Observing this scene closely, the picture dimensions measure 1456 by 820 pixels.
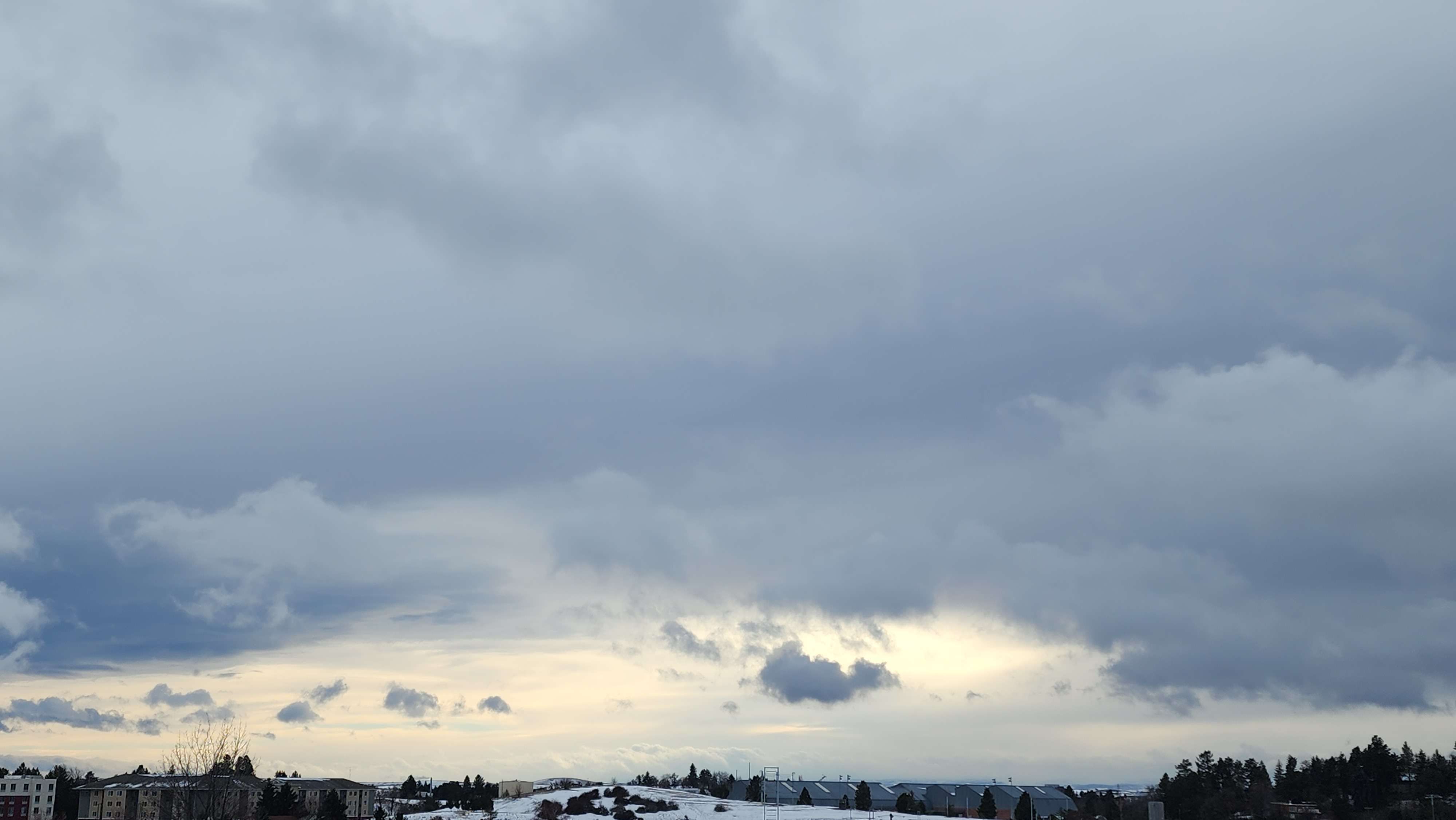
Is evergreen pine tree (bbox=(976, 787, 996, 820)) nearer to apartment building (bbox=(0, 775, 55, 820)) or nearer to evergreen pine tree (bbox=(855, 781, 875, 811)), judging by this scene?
evergreen pine tree (bbox=(855, 781, 875, 811))

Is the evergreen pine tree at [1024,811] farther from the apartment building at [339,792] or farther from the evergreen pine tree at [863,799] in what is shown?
the apartment building at [339,792]

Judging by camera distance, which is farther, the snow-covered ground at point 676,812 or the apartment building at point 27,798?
the apartment building at point 27,798

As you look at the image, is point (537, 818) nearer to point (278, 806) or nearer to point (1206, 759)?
point (278, 806)

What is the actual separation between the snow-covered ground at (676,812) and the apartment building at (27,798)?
187 ft

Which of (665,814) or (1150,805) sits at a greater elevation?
(1150,805)

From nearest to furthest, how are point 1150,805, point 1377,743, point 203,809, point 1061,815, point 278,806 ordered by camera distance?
point 1150,805 → point 203,809 → point 278,806 → point 1377,743 → point 1061,815

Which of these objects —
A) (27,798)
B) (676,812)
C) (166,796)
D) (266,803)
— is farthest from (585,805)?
(27,798)

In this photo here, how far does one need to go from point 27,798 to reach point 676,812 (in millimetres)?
99293

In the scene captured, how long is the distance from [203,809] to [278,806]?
66.0 metres

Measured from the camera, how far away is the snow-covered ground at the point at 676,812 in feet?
482

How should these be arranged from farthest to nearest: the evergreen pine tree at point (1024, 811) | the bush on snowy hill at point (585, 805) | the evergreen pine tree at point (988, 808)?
the evergreen pine tree at point (1024, 811) → the evergreen pine tree at point (988, 808) → the bush on snowy hill at point (585, 805)

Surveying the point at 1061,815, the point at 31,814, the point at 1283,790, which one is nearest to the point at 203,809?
the point at 31,814

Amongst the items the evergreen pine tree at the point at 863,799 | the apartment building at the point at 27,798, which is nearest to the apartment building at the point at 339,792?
the apartment building at the point at 27,798

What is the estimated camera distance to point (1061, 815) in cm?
17850
